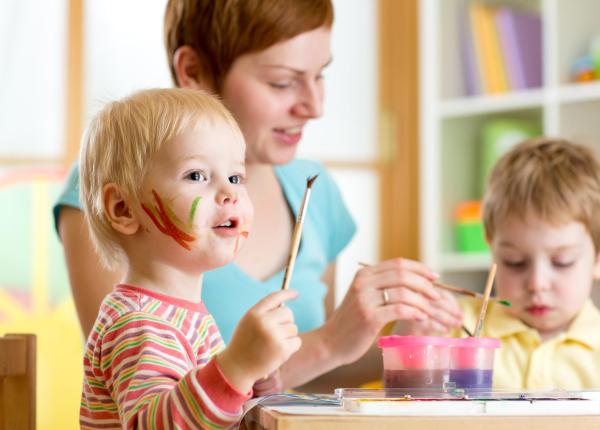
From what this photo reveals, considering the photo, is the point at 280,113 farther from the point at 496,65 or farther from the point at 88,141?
the point at 496,65

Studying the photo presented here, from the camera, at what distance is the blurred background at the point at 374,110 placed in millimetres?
3588

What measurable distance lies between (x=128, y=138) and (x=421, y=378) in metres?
0.46

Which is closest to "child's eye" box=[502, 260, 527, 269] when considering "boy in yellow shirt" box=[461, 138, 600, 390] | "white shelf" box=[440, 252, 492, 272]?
"boy in yellow shirt" box=[461, 138, 600, 390]

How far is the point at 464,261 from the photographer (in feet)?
12.4

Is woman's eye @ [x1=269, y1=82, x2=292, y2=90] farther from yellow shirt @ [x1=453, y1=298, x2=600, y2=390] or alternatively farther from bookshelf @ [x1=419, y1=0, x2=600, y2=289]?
bookshelf @ [x1=419, y1=0, x2=600, y2=289]

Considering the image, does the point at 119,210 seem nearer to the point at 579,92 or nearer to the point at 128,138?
the point at 128,138

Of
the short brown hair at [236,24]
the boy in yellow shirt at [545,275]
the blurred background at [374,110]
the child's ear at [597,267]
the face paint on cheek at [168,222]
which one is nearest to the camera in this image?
the face paint on cheek at [168,222]

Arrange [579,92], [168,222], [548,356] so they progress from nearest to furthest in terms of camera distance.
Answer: [168,222], [548,356], [579,92]

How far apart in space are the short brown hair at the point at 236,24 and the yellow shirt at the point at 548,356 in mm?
634

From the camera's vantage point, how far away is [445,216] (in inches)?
154

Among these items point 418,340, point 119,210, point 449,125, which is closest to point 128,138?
point 119,210

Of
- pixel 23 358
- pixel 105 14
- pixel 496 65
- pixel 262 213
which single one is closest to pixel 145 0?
pixel 105 14

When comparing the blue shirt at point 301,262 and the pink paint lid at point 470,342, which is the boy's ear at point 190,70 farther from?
the pink paint lid at point 470,342

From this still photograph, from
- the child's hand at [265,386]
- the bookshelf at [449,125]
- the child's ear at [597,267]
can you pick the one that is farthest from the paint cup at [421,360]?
the bookshelf at [449,125]
